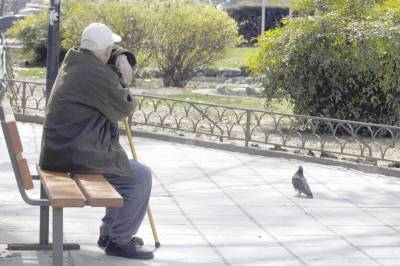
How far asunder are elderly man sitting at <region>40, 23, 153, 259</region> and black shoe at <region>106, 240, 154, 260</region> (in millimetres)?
285

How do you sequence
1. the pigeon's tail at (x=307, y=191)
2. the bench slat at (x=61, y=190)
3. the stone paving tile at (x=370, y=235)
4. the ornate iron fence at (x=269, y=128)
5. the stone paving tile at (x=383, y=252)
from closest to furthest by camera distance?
1. the bench slat at (x=61, y=190)
2. the stone paving tile at (x=383, y=252)
3. the stone paving tile at (x=370, y=235)
4. the pigeon's tail at (x=307, y=191)
5. the ornate iron fence at (x=269, y=128)

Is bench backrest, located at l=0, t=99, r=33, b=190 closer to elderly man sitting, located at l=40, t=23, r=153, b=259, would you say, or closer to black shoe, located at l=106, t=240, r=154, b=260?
elderly man sitting, located at l=40, t=23, r=153, b=259

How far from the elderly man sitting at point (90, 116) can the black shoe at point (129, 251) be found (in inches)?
11.2

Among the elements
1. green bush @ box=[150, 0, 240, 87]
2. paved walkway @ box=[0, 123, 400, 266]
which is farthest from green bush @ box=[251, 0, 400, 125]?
green bush @ box=[150, 0, 240, 87]

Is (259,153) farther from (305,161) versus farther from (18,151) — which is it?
(18,151)

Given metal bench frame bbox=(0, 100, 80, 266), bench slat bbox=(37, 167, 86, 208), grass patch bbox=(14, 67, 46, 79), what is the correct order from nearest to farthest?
bench slat bbox=(37, 167, 86, 208) < metal bench frame bbox=(0, 100, 80, 266) < grass patch bbox=(14, 67, 46, 79)

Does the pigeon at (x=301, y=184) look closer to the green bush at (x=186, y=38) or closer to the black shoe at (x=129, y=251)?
the black shoe at (x=129, y=251)

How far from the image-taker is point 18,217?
7.20 m

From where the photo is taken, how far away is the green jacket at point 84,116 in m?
5.91

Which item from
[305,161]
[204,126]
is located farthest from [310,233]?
[204,126]

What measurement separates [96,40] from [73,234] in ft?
4.98

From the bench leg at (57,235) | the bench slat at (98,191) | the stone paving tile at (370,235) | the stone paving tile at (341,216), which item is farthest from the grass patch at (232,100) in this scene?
the bench leg at (57,235)

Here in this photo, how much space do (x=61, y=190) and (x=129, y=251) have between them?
3.02 ft

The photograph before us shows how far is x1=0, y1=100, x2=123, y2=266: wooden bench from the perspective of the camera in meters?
5.30
